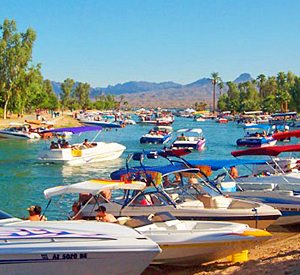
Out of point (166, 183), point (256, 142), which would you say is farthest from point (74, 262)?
point (256, 142)

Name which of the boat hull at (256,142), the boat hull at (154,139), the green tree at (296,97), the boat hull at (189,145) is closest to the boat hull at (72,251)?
the boat hull at (189,145)

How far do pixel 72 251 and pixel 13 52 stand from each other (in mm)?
77681

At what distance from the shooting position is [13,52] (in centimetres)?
8512

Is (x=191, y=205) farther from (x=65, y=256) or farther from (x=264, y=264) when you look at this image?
(x=65, y=256)

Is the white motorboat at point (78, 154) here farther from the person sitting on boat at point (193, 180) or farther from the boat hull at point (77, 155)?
the person sitting on boat at point (193, 180)

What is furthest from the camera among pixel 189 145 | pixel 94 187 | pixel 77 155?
pixel 189 145

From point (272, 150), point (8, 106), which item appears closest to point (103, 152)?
point (272, 150)

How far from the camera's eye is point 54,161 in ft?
138

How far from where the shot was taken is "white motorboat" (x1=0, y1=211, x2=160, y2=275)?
11.2m

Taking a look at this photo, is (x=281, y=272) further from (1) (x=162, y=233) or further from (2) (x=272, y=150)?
(2) (x=272, y=150)

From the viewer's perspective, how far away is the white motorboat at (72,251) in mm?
11164

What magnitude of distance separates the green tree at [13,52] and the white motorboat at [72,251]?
76.7m

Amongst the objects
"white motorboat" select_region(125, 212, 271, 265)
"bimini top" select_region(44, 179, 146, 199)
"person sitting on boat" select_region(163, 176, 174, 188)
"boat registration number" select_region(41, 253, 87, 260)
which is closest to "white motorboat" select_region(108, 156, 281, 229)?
"bimini top" select_region(44, 179, 146, 199)

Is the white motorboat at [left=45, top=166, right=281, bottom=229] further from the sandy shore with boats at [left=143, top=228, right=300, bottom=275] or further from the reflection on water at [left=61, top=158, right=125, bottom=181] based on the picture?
the reflection on water at [left=61, top=158, right=125, bottom=181]
